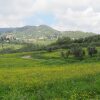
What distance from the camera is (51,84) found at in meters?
25.7

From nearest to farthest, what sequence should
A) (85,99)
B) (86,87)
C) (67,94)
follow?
(85,99) < (67,94) < (86,87)

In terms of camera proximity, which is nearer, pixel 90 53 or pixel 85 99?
pixel 85 99


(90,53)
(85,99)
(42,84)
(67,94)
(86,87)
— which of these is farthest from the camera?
(90,53)

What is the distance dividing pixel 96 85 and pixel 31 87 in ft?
16.8

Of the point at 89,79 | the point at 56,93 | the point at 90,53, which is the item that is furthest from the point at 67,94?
the point at 90,53

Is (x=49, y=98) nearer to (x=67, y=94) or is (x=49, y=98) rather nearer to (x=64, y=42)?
(x=67, y=94)

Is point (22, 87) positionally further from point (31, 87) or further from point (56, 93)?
point (56, 93)

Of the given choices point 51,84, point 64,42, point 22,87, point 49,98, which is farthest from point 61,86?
point 64,42

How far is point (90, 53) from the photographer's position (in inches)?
4230

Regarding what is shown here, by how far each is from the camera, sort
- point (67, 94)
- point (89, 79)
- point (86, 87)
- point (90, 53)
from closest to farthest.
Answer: point (67, 94), point (86, 87), point (89, 79), point (90, 53)

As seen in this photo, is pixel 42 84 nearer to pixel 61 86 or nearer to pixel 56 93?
pixel 61 86

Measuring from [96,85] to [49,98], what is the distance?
6191 millimetres

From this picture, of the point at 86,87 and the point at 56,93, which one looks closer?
the point at 56,93

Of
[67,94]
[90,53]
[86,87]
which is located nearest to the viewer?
[67,94]
